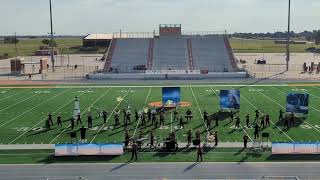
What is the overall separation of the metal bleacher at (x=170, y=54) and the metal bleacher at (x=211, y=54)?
1.56m

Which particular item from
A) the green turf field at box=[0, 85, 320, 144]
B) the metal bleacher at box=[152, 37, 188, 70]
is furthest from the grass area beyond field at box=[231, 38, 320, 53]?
the green turf field at box=[0, 85, 320, 144]

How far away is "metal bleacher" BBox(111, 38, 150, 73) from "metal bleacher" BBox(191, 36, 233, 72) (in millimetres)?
6972

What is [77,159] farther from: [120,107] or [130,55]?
[130,55]

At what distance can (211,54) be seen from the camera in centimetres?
6562

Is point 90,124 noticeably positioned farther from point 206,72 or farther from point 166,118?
point 206,72

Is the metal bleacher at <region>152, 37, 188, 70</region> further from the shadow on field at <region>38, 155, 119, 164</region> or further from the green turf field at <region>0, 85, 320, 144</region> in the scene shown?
the shadow on field at <region>38, 155, 119, 164</region>

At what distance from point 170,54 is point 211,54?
5597 millimetres

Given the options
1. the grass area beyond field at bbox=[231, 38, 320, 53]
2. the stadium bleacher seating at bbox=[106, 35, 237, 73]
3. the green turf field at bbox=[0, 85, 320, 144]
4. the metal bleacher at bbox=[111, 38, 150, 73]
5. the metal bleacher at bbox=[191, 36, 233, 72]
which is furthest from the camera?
the grass area beyond field at bbox=[231, 38, 320, 53]

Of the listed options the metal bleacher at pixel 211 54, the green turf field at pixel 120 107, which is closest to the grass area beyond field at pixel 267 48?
the metal bleacher at pixel 211 54

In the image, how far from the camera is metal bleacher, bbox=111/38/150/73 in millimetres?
61019

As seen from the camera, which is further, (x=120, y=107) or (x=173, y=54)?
(x=173, y=54)

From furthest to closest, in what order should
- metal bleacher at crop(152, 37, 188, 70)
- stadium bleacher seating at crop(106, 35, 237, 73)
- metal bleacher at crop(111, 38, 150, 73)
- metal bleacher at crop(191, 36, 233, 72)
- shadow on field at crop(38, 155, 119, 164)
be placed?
metal bleacher at crop(152, 37, 188, 70)
stadium bleacher seating at crop(106, 35, 237, 73)
metal bleacher at crop(191, 36, 233, 72)
metal bleacher at crop(111, 38, 150, 73)
shadow on field at crop(38, 155, 119, 164)

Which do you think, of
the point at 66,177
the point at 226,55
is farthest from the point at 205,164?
the point at 226,55

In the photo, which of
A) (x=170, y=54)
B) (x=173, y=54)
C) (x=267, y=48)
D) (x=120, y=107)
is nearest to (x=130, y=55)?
(x=170, y=54)
